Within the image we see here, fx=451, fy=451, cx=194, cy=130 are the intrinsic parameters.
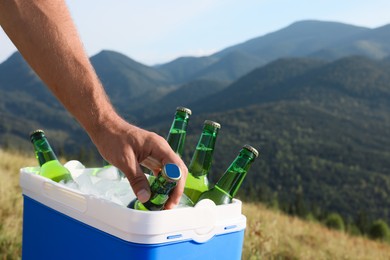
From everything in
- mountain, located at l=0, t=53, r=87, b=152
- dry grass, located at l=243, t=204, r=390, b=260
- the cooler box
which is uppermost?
the cooler box

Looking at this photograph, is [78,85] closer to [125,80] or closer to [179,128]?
[179,128]

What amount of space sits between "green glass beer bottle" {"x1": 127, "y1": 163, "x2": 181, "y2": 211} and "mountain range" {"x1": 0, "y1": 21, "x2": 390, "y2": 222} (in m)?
7.76

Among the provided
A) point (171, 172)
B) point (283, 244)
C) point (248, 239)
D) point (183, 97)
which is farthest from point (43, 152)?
point (183, 97)

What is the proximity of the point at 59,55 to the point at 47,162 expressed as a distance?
52cm

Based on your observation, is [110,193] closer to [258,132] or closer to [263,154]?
[263,154]

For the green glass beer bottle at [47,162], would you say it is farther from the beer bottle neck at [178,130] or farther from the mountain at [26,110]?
the mountain at [26,110]

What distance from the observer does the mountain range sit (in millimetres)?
56562

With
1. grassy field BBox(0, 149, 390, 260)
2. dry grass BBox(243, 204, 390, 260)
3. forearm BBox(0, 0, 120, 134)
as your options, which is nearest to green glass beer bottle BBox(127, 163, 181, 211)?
forearm BBox(0, 0, 120, 134)

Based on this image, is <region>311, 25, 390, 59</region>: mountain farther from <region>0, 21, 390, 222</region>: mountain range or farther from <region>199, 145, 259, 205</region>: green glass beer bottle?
<region>199, 145, 259, 205</region>: green glass beer bottle

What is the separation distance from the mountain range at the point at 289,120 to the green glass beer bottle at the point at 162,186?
7.76m

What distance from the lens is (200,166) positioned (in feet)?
4.51

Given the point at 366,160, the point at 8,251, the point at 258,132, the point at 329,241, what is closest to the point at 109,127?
the point at 8,251

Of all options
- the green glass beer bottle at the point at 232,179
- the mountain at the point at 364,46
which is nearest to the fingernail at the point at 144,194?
the green glass beer bottle at the point at 232,179

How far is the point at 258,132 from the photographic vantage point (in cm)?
7381
